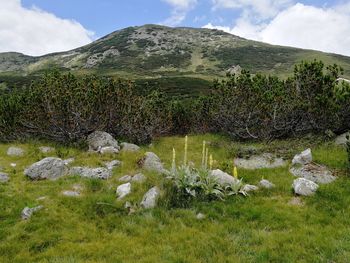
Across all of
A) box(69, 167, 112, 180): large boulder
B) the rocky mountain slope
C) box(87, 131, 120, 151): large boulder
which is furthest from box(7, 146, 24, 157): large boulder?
the rocky mountain slope

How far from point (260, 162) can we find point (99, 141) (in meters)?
7.15

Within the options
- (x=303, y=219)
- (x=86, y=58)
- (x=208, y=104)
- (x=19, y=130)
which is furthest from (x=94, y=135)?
(x=86, y=58)

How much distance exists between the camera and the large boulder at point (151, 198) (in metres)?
9.78

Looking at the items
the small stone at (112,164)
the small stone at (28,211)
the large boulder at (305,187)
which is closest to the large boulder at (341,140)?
the large boulder at (305,187)

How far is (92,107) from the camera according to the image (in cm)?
A: 1742

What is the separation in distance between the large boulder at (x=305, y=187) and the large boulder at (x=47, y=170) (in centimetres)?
747

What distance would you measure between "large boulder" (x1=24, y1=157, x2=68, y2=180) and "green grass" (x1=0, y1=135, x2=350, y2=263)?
1.53 ft

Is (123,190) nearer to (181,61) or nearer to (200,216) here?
(200,216)

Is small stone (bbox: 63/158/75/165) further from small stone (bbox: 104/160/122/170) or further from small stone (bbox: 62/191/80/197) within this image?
small stone (bbox: 62/191/80/197)

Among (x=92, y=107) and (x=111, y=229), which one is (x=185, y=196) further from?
(x=92, y=107)

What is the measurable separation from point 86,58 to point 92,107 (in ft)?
588

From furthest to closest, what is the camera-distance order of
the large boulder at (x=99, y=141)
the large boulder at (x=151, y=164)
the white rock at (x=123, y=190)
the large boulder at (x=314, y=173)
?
the large boulder at (x=99, y=141)
the large boulder at (x=151, y=164)
the large boulder at (x=314, y=173)
the white rock at (x=123, y=190)

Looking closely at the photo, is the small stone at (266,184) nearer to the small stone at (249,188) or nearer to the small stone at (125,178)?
the small stone at (249,188)

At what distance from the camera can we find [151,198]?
9.91 meters
